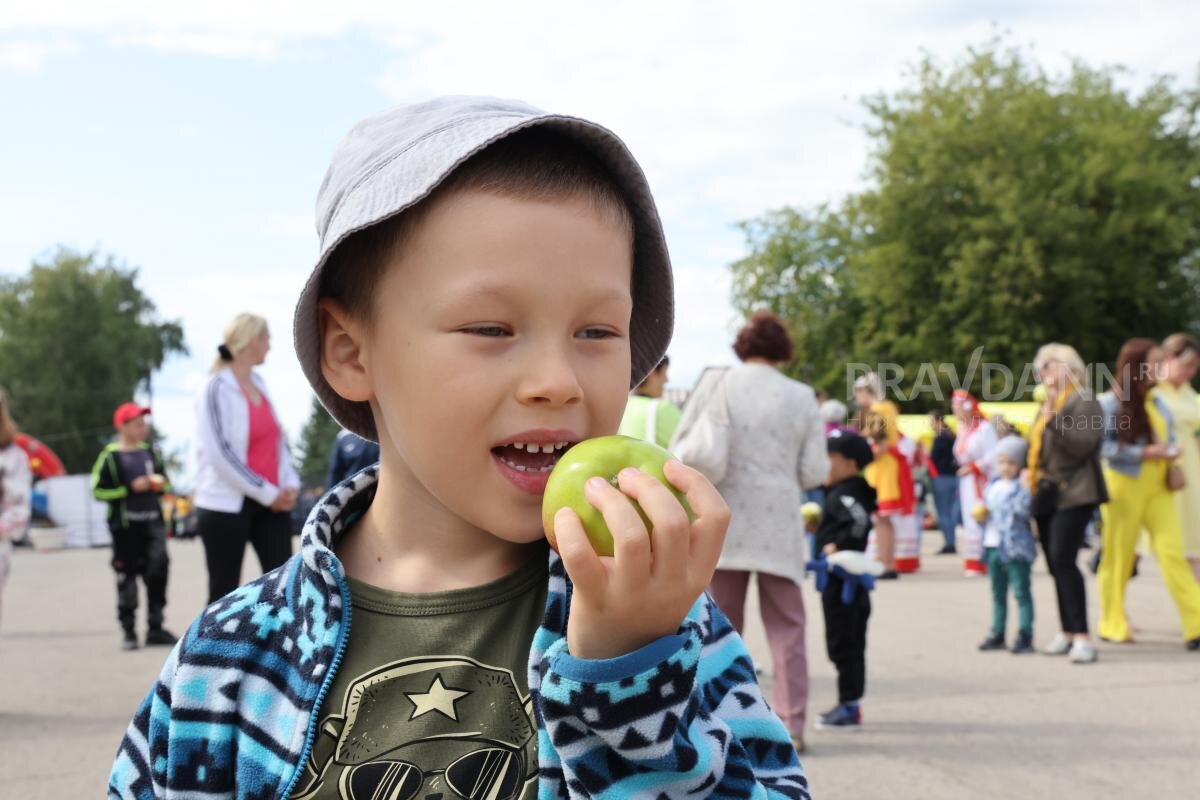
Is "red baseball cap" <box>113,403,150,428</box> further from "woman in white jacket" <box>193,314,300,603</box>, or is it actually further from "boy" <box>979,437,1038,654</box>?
"boy" <box>979,437,1038,654</box>

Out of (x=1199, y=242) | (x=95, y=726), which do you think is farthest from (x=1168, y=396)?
(x=1199, y=242)

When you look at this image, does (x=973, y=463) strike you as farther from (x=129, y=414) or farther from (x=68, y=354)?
(x=68, y=354)

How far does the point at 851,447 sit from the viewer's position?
7.59 m

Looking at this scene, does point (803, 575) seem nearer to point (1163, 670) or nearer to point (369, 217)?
point (1163, 670)

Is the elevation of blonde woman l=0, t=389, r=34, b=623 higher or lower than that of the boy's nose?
lower

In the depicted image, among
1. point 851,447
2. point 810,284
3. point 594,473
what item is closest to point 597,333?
point 594,473

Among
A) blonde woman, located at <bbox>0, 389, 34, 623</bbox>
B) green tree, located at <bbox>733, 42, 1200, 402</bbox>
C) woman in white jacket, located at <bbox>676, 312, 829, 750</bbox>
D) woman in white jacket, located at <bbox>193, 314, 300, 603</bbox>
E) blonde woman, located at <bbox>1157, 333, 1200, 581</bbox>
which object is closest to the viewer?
woman in white jacket, located at <bbox>676, 312, 829, 750</bbox>

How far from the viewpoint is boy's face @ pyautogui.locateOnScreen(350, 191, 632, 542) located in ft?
4.85

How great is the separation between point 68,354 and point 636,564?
59.1 meters

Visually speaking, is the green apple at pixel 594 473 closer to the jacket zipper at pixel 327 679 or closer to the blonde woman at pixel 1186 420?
the jacket zipper at pixel 327 679

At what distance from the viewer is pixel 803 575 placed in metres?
6.43

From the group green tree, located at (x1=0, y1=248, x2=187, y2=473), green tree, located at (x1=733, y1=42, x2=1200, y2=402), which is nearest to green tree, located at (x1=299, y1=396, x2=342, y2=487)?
green tree, located at (x1=0, y1=248, x2=187, y2=473)

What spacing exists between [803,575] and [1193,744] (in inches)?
83.0

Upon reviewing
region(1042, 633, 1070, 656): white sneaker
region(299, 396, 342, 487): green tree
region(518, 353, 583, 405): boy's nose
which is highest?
region(518, 353, 583, 405): boy's nose
